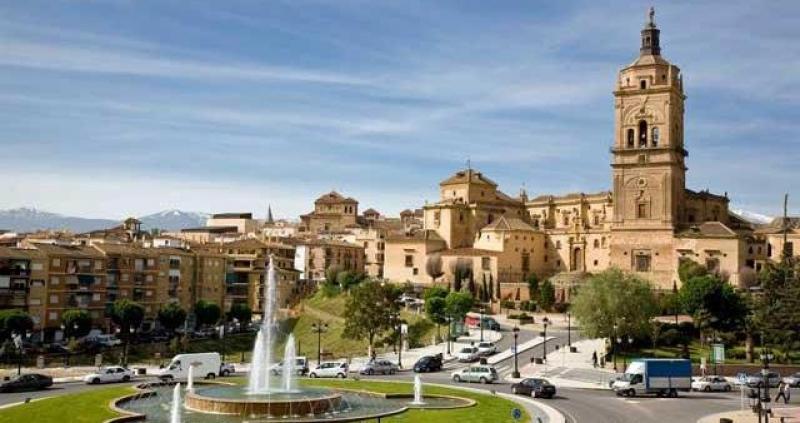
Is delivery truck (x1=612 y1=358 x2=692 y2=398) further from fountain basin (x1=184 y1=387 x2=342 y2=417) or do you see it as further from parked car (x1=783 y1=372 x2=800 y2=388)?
fountain basin (x1=184 y1=387 x2=342 y2=417)

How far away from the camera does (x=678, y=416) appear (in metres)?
33.4

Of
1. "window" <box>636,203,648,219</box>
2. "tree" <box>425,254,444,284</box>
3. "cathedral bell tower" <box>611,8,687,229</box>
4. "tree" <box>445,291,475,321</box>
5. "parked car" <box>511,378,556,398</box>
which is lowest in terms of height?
"parked car" <box>511,378,556,398</box>

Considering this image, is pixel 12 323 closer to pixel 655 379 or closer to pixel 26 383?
pixel 26 383

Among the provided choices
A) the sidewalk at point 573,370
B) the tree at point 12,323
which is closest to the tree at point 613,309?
the sidewalk at point 573,370

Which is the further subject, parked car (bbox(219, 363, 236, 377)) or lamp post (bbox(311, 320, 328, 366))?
lamp post (bbox(311, 320, 328, 366))

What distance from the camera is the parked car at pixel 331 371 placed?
4775 centimetres

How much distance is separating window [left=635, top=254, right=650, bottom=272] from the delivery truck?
44392 millimetres

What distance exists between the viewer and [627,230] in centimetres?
8588

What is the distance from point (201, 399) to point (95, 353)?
3373cm

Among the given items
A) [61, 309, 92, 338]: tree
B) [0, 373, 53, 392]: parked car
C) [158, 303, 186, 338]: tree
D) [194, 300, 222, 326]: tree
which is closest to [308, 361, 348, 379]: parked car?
[0, 373, 53, 392]: parked car

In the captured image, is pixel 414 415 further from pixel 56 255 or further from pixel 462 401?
pixel 56 255

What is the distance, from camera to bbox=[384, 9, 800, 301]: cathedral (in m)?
83.4

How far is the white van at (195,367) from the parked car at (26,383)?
215 inches

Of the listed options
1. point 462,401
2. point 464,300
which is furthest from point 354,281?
point 462,401
